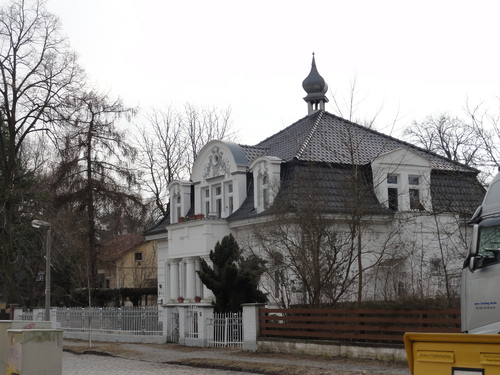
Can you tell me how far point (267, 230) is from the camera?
85.8 feet

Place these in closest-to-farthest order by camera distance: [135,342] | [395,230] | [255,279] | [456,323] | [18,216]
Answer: [456,323] → [255,279] → [395,230] → [135,342] → [18,216]

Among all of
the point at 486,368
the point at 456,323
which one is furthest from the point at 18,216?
the point at 486,368

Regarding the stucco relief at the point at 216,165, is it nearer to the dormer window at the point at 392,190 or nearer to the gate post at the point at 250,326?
the dormer window at the point at 392,190

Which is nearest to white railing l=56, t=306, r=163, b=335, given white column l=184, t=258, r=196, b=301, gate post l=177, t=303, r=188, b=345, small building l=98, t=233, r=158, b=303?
→ gate post l=177, t=303, r=188, b=345

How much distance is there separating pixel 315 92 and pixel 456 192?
1195 cm

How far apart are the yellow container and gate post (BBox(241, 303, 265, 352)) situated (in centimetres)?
1608

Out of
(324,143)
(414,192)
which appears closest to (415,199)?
(414,192)

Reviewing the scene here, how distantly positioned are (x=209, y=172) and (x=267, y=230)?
11060mm

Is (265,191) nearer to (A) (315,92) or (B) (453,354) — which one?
(A) (315,92)

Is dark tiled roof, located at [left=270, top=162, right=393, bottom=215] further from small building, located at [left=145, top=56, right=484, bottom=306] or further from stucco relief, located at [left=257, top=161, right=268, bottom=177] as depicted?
stucco relief, located at [left=257, top=161, right=268, bottom=177]

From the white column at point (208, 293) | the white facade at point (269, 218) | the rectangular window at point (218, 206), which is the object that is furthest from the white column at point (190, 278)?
the rectangular window at point (218, 206)

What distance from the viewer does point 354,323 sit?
2027cm

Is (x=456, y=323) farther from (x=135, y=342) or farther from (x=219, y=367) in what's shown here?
(x=135, y=342)

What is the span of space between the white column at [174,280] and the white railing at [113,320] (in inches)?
149
